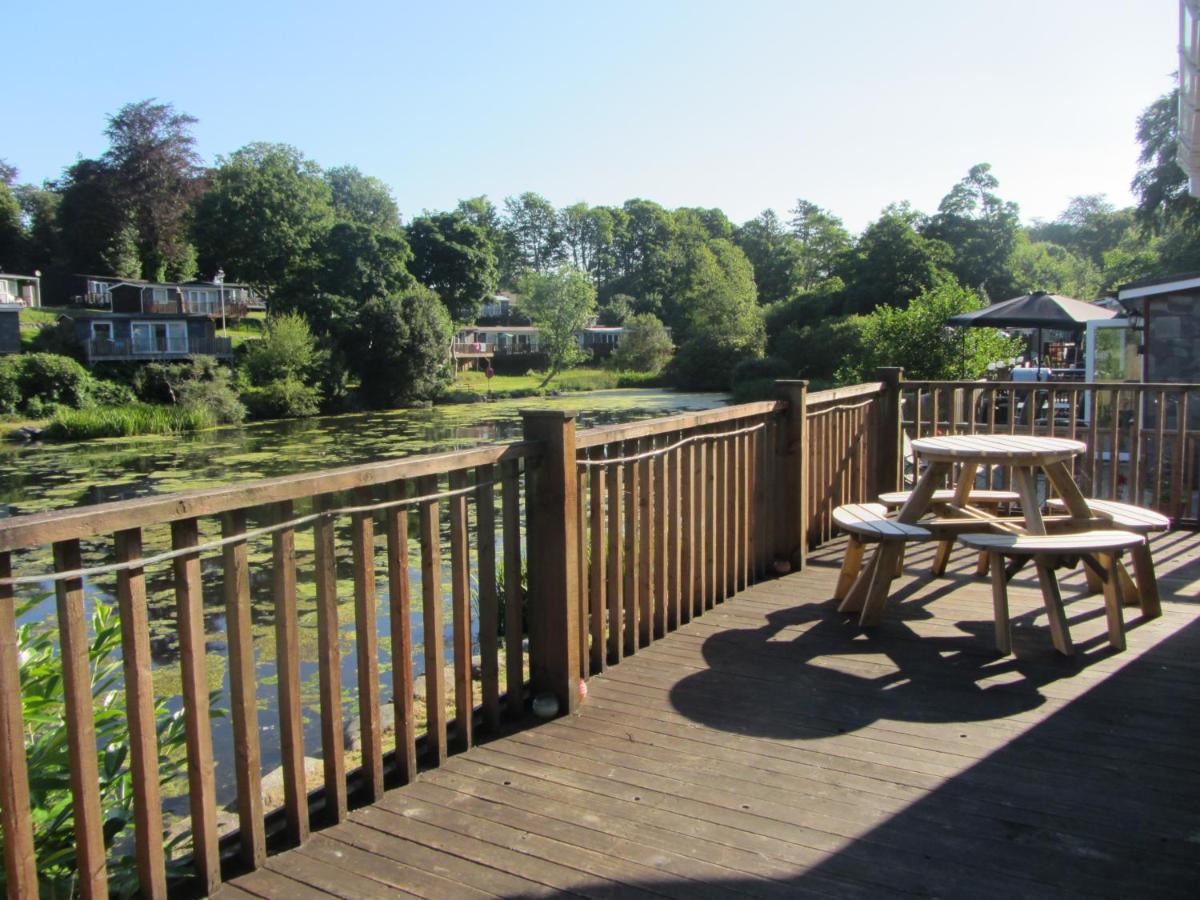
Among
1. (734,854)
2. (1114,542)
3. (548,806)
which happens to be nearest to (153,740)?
(548,806)

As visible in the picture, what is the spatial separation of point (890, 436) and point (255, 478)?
1593 cm

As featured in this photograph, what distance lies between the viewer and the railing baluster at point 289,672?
7.58 feet

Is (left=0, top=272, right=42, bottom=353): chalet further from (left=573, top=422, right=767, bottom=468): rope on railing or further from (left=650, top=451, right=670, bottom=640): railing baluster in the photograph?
(left=650, top=451, right=670, bottom=640): railing baluster

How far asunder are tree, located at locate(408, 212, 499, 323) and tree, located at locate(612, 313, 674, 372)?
9.50 m

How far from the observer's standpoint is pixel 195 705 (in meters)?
2.09

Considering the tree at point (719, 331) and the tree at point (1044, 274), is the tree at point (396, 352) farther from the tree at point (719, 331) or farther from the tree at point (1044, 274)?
the tree at point (1044, 274)

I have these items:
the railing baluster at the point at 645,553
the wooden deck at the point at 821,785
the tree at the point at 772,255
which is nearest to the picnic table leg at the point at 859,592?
the wooden deck at the point at 821,785

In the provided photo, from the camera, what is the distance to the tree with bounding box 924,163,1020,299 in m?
46.8

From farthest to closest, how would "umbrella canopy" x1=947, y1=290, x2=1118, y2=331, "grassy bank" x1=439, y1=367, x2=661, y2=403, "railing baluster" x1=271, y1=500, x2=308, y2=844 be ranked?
"grassy bank" x1=439, y1=367, x2=661, y2=403 → "umbrella canopy" x1=947, y1=290, x2=1118, y2=331 → "railing baluster" x1=271, y1=500, x2=308, y2=844

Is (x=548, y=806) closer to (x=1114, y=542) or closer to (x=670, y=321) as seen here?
(x=1114, y=542)

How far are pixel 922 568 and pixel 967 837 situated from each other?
120 inches

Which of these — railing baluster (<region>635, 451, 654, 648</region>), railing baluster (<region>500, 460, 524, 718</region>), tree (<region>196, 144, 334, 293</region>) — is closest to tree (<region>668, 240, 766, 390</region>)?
tree (<region>196, 144, 334, 293</region>)

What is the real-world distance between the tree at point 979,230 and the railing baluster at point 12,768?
159 ft

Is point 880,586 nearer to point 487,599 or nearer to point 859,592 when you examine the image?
point 859,592
